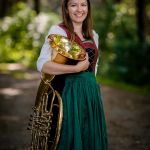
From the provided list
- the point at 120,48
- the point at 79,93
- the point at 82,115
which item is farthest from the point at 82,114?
the point at 120,48

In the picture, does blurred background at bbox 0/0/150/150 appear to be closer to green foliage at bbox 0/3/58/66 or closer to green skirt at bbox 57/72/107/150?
green foliage at bbox 0/3/58/66

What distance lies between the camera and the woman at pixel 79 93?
347 centimetres

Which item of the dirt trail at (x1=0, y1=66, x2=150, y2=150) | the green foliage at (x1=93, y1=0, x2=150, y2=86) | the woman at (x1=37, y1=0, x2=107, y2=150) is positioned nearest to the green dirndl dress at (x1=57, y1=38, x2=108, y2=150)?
the woman at (x1=37, y1=0, x2=107, y2=150)

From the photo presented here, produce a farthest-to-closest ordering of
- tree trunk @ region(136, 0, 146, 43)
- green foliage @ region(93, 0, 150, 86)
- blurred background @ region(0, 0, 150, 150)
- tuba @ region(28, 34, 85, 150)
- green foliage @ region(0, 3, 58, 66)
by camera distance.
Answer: green foliage @ region(0, 3, 58, 66) → tree trunk @ region(136, 0, 146, 43) → green foliage @ region(93, 0, 150, 86) → blurred background @ region(0, 0, 150, 150) → tuba @ region(28, 34, 85, 150)

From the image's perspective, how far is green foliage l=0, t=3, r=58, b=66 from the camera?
662 inches

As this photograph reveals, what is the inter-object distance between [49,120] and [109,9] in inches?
505

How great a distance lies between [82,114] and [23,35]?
1490 cm

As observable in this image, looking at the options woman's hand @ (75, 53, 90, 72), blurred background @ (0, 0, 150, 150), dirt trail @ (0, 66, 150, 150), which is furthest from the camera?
blurred background @ (0, 0, 150, 150)

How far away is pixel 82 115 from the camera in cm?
353

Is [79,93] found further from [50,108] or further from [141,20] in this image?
[141,20]

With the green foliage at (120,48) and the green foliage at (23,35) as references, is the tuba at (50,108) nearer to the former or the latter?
the green foliage at (120,48)

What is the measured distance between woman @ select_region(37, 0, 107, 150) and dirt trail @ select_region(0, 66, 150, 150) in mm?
2537

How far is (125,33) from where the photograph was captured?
50.5 feet

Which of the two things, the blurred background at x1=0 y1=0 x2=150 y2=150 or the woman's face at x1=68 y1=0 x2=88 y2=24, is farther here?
the blurred background at x1=0 y1=0 x2=150 y2=150
